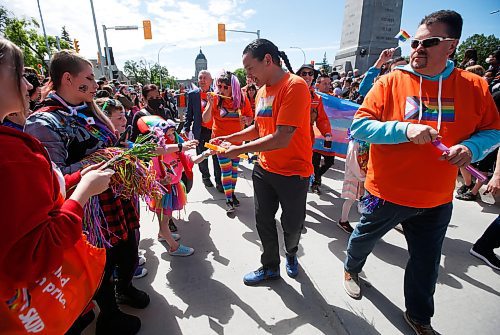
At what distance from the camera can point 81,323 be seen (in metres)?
2.02

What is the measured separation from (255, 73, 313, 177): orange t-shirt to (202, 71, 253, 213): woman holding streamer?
1.74m

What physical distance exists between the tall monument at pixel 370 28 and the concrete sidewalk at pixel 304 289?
21950 mm

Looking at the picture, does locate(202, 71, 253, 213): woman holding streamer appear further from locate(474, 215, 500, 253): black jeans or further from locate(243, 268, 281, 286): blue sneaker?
locate(474, 215, 500, 253): black jeans

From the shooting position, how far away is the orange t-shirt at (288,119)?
2027 millimetres

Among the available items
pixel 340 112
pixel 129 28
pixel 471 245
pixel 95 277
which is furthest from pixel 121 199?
pixel 129 28

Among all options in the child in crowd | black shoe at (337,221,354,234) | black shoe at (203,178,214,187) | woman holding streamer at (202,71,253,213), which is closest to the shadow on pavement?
the child in crowd

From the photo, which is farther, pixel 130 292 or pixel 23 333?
pixel 130 292

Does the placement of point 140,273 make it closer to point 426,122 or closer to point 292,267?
point 292,267

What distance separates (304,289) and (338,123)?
3.54 metres

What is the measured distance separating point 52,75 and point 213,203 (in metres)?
2.99

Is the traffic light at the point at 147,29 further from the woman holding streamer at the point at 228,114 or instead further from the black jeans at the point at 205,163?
the woman holding streamer at the point at 228,114

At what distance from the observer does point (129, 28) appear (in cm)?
1631

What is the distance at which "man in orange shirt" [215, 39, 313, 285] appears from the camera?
6.73ft

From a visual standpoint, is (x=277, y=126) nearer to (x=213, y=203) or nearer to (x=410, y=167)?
(x=410, y=167)
